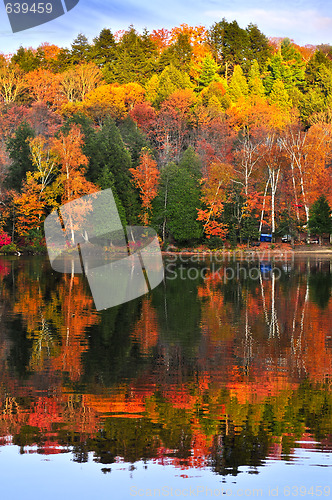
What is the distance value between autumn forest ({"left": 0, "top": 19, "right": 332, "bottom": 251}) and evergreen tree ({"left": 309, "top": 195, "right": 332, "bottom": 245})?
26cm

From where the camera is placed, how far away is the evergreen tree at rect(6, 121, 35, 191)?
58469 mm

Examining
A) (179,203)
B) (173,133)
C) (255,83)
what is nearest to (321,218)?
(179,203)

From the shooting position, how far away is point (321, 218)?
5650 cm

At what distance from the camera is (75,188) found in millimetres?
55125

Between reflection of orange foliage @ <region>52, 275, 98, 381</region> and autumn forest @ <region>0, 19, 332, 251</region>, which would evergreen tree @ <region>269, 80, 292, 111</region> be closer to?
autumn forest @ <region>0, 19, 332, 251</region>

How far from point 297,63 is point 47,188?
5235 cm

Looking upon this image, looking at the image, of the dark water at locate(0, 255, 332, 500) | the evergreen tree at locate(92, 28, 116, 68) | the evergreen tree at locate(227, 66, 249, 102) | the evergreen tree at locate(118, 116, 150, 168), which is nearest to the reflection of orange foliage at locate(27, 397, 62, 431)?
the dark water at locate(0, 255, 332, 500)

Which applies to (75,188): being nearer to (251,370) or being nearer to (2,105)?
(2,105)

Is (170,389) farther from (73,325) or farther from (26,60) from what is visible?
(26,60)

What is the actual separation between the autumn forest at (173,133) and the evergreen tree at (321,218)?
0.84ft

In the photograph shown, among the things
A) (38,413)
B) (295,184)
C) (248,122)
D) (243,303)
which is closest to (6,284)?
(243,303)

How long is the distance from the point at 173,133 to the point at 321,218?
2491 cm

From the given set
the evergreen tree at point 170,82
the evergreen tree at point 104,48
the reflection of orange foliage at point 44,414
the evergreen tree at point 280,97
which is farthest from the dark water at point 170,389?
the evergreen tree at point 104,48

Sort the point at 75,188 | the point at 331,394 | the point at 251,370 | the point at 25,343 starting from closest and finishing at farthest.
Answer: the point at 331,394
the point at 251,370
the point at 25,343
the point at 75,188
